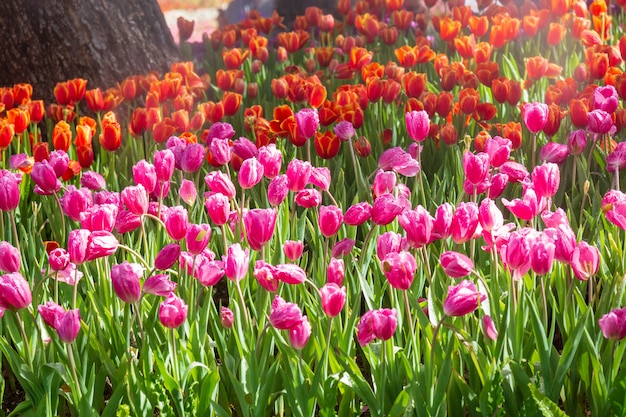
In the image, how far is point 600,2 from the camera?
4531mm

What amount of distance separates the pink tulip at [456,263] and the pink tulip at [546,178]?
17.2 inches

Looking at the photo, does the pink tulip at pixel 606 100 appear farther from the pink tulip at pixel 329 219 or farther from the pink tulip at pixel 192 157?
the pink tulip at pixel 192 157

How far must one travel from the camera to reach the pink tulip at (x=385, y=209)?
7.27ft

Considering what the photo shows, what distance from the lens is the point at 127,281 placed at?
1974mm

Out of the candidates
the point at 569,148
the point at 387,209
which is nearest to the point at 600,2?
the point at 569,148

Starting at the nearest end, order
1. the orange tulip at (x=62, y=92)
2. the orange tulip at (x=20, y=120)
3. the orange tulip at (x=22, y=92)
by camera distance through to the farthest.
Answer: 1. the orange tulip at (x=20, y=120)
2. the orange tulip at (x=62, y=92)
3. the orange tulip at (x=22, y=92)

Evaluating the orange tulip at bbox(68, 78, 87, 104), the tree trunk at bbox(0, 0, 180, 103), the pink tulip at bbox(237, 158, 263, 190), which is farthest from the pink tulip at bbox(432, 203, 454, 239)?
the tree trunk at bbox(0, 0, 180, 103)

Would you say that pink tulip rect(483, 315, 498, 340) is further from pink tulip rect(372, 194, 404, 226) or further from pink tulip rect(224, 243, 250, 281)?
pink tulip rect(224, 243, 250, 281)

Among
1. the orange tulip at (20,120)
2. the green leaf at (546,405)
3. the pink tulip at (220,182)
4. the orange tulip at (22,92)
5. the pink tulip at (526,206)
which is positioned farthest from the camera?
the orange tulip at (22,92)

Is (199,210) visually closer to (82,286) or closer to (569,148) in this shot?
(82,286)

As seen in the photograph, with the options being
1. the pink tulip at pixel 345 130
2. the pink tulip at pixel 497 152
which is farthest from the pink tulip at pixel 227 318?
the pink tulip at pixel 345 130

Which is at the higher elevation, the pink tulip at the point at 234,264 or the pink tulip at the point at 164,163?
the pink tulip at the point at 164,163

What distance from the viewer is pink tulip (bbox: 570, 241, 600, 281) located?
1931 millimetres

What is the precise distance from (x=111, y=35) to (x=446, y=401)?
3462mm
